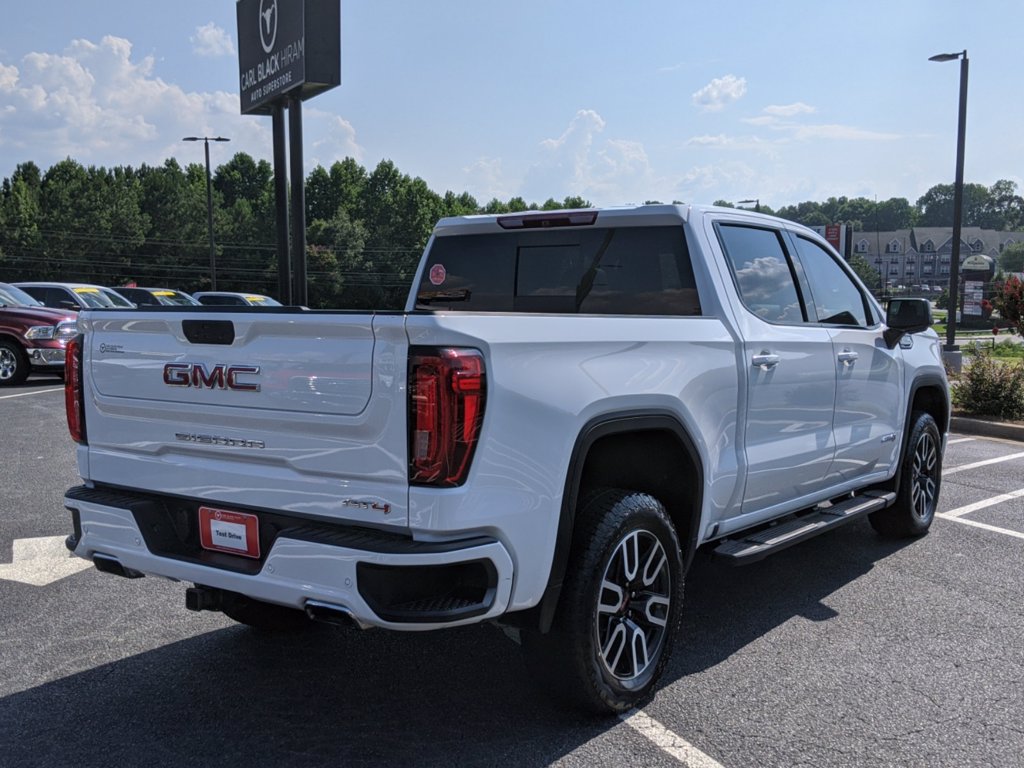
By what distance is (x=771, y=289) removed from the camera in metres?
4.75

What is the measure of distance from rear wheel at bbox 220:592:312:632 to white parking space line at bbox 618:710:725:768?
1.55 m

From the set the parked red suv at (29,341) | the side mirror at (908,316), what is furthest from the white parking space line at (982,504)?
the parked red suv at (29,341)

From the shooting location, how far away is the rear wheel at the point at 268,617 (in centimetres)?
418

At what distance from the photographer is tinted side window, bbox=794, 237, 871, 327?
5.17m

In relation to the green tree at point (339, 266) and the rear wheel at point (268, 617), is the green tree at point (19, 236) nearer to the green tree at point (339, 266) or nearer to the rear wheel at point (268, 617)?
the green tree at point (339, 266)

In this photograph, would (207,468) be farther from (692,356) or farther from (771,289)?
(771,289)

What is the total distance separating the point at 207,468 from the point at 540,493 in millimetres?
1173

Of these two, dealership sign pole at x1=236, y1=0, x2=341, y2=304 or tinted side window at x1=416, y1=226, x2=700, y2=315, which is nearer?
tinted side window at x1=416, y1=226, x2=700, y2=315

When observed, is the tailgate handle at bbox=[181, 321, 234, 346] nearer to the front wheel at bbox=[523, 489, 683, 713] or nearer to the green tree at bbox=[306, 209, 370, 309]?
the front wheel at bbox=[523, 489, 683, 713]

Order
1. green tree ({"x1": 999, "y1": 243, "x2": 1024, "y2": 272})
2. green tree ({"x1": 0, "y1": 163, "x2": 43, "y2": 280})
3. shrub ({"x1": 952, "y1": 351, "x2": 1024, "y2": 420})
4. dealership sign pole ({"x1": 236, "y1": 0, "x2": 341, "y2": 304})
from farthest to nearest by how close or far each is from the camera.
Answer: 1. green tree ({"x1": 999, "y1": 243, "x2": 1024, "y2": 272})
2. green tree ({"x1": 0, "y1": 163, "x2": 43, "y2": 280})
3. dealership sign pole ({"x1": 236, "y1": 0, "x2": 341, "y2": 304})
4. shrub ({"x1": 952, "y1": 351, "x2": 1024, "y2": 420})

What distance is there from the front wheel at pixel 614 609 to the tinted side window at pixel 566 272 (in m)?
1.22

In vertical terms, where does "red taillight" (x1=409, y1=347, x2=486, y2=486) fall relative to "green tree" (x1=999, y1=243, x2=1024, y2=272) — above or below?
below

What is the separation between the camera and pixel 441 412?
280 centimetres

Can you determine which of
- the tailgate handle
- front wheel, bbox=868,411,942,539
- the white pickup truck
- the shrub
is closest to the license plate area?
the white pickup truck
